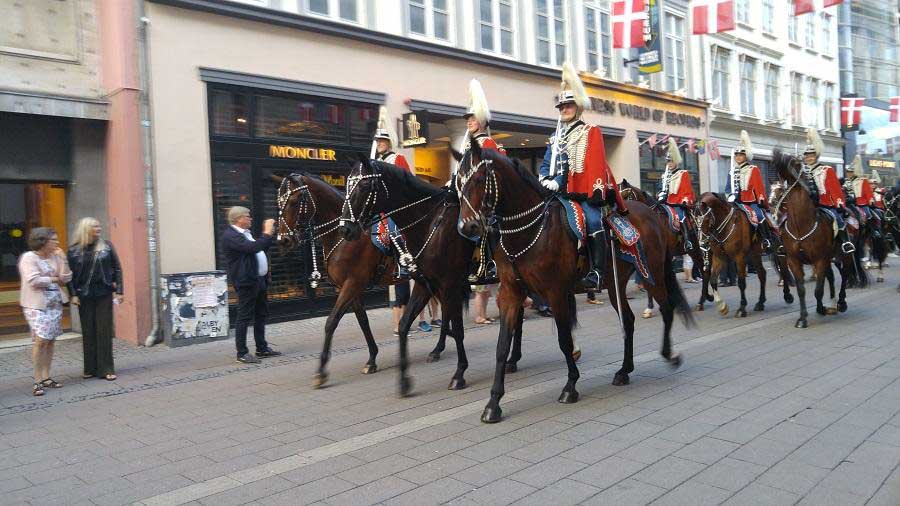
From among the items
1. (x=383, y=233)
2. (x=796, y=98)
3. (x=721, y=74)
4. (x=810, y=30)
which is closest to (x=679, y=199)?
(x=383, y=233)

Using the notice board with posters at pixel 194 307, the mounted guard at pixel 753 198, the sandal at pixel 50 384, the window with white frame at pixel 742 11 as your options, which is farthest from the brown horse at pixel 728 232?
the window with white frame at pixel 742 11

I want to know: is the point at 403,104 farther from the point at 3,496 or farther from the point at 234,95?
the point at 3,496

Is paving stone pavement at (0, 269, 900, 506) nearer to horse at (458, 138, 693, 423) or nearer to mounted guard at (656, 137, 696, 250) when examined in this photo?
horse at (458, 138, 693, 423)

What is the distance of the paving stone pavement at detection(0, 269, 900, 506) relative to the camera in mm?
4230

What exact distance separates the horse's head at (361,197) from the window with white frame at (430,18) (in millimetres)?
9390

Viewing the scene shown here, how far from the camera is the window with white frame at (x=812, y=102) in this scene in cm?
3388

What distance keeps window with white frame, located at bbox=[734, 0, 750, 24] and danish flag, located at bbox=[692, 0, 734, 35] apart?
1153 cm

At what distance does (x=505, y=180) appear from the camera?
5.91 metres

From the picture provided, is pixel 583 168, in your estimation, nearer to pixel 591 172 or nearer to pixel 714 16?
pixel 591 172

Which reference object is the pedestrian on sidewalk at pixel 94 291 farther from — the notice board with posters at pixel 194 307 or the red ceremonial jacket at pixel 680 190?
the red ceremonial jacket at pixel 680 190

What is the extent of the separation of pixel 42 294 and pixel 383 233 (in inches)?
154

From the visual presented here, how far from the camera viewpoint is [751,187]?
1230 centimetres

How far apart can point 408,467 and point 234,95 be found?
955 centimetres

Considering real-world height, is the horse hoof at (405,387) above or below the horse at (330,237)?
below
